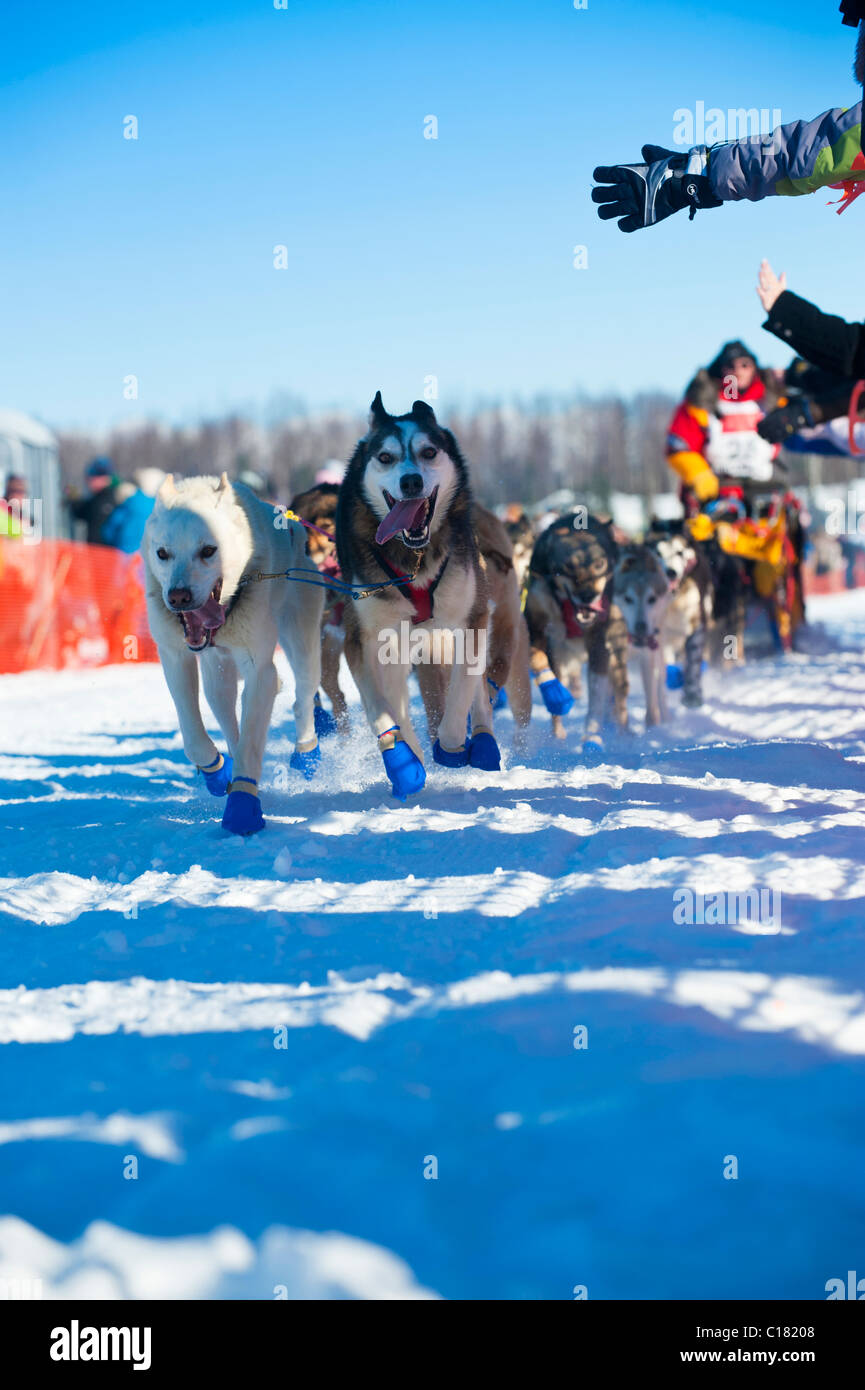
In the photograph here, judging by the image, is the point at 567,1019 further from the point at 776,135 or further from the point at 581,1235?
the point at 776,135

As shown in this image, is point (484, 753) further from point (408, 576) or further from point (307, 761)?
point (307, 761)

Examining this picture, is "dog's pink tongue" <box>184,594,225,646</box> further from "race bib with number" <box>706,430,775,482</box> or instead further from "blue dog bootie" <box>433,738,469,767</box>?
"race bib with number" <box>706,430,775,482</box>

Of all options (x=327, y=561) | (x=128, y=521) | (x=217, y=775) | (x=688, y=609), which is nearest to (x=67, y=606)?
(x=128, y=521)

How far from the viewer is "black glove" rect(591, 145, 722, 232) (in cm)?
356

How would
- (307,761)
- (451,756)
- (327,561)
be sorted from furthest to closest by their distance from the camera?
1. (327,561)
2. (307,761)
3. (451,756)

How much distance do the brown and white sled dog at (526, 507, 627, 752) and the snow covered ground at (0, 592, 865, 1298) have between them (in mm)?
2213

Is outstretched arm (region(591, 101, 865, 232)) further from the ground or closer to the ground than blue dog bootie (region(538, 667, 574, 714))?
further from the ground

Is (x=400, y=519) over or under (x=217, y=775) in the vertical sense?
over

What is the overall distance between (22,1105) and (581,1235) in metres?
0.88

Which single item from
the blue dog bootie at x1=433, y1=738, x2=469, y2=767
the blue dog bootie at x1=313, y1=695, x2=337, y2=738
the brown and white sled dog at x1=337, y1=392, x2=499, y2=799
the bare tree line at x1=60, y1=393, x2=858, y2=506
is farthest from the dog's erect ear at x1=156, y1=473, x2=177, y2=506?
the bare tree line at x1=60, y1=393, x2=858, y2=506

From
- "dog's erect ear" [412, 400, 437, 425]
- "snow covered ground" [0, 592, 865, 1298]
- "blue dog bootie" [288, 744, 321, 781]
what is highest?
"dog's erect ear" [412, 400, 437, 425]

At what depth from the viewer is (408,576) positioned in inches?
158

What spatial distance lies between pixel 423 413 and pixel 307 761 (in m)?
1.60
